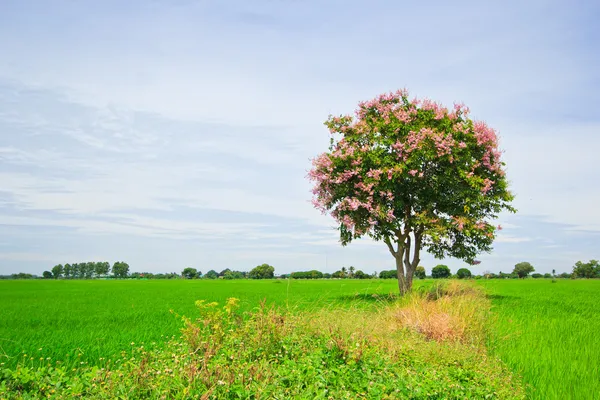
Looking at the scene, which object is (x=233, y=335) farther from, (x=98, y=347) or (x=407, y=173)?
(x=407, y=173)

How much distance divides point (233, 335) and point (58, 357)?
4.52 meters

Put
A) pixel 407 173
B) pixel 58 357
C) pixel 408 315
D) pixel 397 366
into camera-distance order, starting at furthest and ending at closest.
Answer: pixel 407 173
pixel 408 315
pixel 58 357
pixel 397 366

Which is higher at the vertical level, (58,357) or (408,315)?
(408,315)

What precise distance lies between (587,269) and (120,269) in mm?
139162

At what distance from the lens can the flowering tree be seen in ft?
73.3

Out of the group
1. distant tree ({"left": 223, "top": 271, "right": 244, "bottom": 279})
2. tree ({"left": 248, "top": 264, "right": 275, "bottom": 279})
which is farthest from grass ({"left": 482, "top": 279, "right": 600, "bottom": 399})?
distant tree ({"left": 223, "top": 271, "right": 244, "bottom": 279})

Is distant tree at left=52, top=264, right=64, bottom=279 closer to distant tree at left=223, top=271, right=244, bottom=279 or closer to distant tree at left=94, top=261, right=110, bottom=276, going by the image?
distant tree at left=94, top=261, right=110, bottom=276

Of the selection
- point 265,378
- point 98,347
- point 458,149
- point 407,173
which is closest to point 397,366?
point 265,378

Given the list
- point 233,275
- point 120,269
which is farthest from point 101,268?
point 233,275

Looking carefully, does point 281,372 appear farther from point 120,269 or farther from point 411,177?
point 120,269

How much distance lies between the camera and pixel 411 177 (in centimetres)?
2258

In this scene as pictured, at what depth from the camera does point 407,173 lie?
22.1 meters

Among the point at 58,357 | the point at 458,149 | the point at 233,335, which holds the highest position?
the point at 458,149

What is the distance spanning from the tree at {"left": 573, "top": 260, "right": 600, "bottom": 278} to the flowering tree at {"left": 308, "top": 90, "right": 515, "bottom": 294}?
108 m
